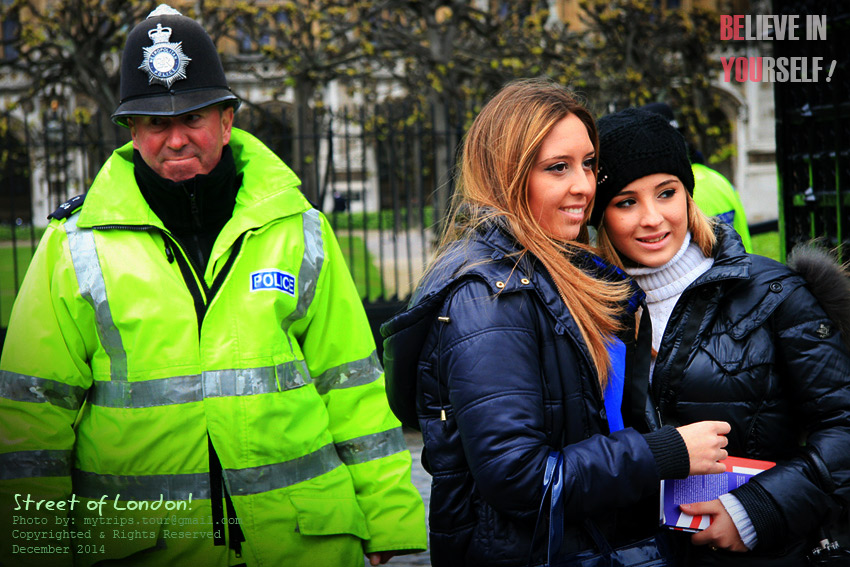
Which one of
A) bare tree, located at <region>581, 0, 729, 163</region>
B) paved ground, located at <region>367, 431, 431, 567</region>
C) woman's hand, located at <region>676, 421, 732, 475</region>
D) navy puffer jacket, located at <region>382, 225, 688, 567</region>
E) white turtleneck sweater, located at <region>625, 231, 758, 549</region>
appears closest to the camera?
navy puffer jacket, located at <region>382, 225, 688, 567</region>

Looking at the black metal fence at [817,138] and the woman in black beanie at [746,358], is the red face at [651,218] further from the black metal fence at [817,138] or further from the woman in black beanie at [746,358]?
the black metal fence at [817,138]

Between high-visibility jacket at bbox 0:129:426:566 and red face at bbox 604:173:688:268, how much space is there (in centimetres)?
97

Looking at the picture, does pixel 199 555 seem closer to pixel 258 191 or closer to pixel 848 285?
pixel 258 191

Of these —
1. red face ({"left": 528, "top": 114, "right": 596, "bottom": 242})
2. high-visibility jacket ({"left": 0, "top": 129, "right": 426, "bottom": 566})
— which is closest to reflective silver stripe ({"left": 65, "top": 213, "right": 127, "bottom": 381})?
high-visibility jacket ({"left": 0, "top": 129, "right": 426, "bottom": 566})

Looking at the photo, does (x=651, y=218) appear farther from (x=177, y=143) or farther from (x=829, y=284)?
(x=177, y=143)

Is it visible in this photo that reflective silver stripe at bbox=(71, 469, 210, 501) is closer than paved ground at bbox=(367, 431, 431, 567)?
Yes

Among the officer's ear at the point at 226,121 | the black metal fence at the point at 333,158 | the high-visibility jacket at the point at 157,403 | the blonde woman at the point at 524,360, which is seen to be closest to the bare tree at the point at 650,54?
the black metal fence at the point at 333,158

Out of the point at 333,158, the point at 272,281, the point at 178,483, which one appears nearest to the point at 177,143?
the point at 272,281

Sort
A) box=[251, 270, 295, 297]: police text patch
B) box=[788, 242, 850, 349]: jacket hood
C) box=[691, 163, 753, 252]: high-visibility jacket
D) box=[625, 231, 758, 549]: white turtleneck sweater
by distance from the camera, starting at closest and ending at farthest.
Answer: box=[788, 242, 850, 349]: jacket hood, box=[625, 231, 758, 549]: white turtleneck sweater, box=[251, 270, 295, 297]: police text patch, box=[691, 163, 753, 252]: high-visibility jacket

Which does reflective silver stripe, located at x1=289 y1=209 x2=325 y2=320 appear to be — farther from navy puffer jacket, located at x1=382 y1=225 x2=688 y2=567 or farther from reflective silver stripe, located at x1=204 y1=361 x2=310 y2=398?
navy puffer jacket, located at x1=382 y1=225 x2=688 y2=567

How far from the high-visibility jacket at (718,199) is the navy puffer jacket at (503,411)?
2406 millimetres

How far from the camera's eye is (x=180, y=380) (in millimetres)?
2311

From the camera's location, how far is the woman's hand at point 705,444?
1809 millimetres

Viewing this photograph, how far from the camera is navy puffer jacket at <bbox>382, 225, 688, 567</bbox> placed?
1.71 m
